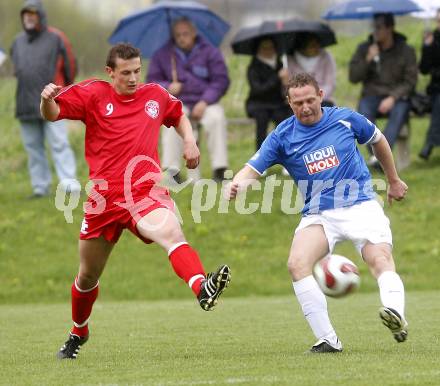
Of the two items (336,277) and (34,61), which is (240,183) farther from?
(34,61)

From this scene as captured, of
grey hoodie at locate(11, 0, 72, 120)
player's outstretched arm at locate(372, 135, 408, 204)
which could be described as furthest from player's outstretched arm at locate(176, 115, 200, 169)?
grey hoodie at locate(11, 0, 72, 120)

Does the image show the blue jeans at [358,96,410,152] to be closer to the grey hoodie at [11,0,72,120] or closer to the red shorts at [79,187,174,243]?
the grey hoodie at [11,0,72,120]

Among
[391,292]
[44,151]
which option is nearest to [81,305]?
[391,292]

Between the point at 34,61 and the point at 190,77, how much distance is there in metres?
2.15

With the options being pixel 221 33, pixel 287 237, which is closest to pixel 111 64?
pixel 287 237

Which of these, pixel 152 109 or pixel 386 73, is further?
pixel 386 73

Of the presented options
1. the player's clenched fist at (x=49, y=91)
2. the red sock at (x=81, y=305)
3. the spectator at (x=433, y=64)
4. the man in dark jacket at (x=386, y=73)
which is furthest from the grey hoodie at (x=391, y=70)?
the player's clenched fist at (x=49, y=91)

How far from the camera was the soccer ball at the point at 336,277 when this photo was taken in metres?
7.58

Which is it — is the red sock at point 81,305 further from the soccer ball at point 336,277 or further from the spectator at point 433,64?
the spectator at point 433,64

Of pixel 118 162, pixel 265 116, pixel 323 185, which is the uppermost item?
pixel 118 162

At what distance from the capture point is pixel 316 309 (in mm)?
7496

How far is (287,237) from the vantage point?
1566cm

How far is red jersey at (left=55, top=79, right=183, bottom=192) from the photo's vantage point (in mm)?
7805

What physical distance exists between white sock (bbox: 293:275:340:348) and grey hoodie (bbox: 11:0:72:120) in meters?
8.90
